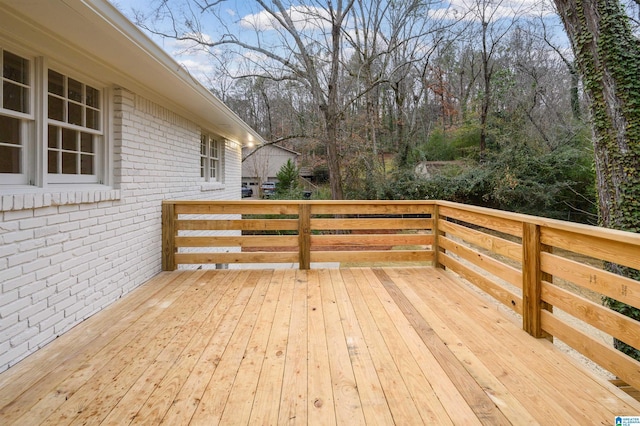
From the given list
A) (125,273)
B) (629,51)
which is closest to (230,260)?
(125,273)

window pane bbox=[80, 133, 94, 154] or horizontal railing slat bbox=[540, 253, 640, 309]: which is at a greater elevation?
window pane bbox=[80, 133, 94, 154]

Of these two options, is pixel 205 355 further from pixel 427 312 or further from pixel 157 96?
pixel 157 96

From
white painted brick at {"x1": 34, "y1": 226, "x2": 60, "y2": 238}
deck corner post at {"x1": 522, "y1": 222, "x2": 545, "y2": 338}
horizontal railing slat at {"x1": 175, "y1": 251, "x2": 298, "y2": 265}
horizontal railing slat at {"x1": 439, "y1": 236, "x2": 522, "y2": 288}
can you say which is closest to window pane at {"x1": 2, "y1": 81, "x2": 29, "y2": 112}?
white painted brick at {"x1": 34, "y1": 226, "x2": 60, "y2": 238}

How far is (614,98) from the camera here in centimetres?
321

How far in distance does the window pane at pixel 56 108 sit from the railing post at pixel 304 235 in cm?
254

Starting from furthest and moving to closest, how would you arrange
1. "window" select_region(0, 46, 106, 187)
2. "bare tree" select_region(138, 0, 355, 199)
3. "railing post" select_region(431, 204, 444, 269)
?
"bare tree" select_region(138, 0, 355, 199) → "railing post" select_region(431, 204, 444, 269) → "window" select_region(0, 46, 106, 187)

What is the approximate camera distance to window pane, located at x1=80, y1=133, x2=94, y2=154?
305 cm

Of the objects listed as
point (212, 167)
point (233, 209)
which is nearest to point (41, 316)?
point (233, 209)

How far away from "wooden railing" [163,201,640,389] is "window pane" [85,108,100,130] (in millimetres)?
1271

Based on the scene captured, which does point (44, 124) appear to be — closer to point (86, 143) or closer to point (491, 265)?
point (86, 143)

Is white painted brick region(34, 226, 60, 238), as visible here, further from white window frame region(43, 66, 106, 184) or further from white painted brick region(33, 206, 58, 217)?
white window frame region(43, 66, 106, 184)

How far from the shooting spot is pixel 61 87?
2.72 meters

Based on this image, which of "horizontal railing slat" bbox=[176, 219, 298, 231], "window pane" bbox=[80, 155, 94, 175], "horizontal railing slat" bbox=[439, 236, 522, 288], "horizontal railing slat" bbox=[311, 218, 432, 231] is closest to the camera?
"horizontal railing slat" bbox=[439, 236, 522, 288]

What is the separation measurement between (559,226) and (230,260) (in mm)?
3473
